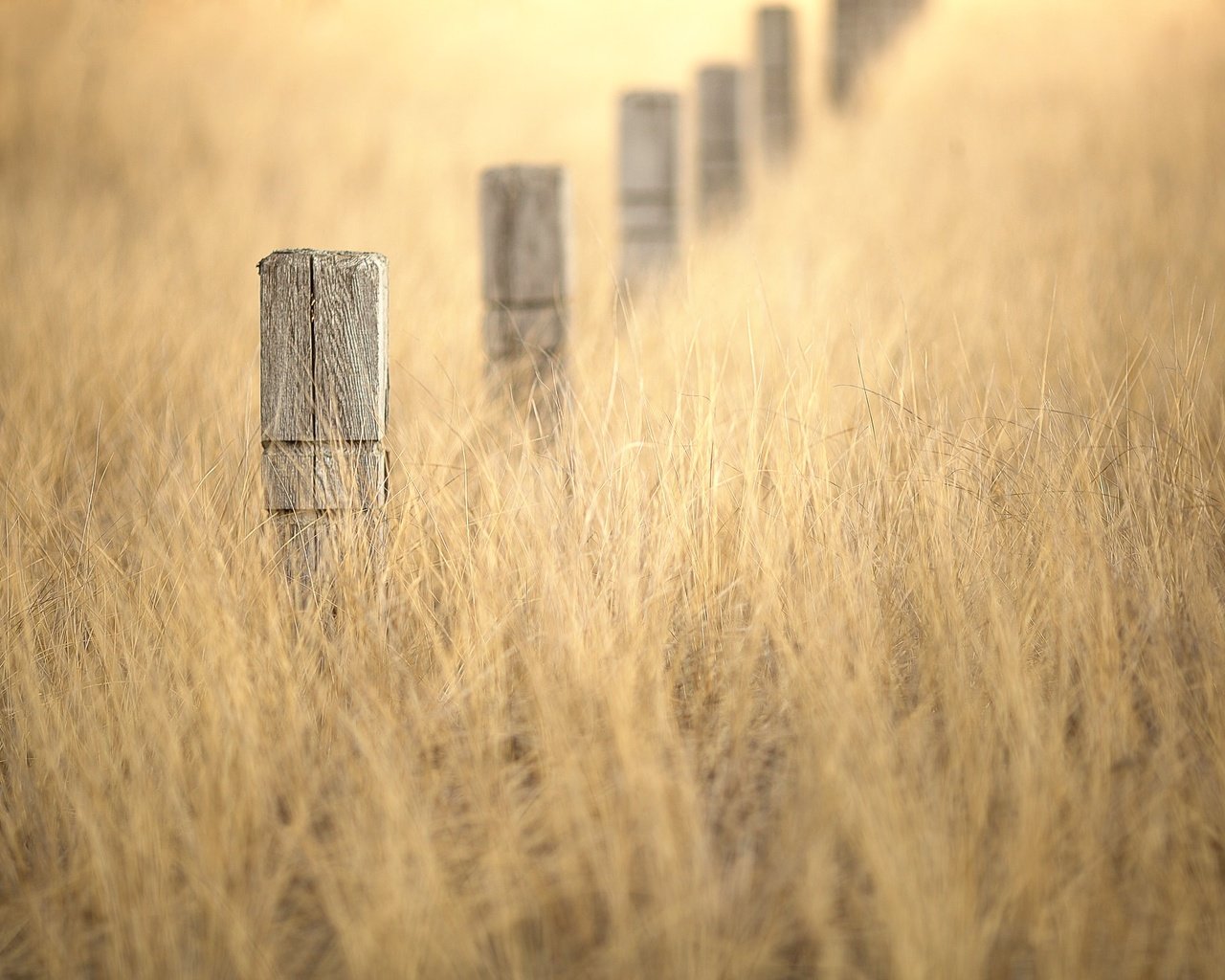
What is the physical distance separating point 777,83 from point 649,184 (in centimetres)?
321

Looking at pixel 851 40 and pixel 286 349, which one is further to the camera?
pixel 851 40

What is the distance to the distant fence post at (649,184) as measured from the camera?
461cm

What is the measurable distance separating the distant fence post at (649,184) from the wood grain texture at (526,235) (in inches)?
65.2

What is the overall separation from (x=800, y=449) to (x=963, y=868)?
3.48 feet

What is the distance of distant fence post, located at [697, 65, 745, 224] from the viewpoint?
5895 millimetres

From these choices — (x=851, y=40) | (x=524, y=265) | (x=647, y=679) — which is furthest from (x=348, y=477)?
(x=851, y=40)

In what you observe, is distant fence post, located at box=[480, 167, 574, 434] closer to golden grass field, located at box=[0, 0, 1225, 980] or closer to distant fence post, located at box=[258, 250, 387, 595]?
golden grass field, located at box=[0, 0, 1225, 980]

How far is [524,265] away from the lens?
3.04 m

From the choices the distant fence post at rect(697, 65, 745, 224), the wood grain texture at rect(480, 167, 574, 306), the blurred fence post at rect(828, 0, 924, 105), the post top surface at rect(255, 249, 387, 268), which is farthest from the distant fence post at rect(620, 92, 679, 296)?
the blurred fence post at rect(828, 0, 924, 105)

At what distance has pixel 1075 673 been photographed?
1780mm

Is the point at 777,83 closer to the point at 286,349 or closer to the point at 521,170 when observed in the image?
the point at 521,170

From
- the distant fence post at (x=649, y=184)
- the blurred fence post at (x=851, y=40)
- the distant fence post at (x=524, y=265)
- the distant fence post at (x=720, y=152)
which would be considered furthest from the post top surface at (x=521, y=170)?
the blurred fence post at (x=851, y=40)

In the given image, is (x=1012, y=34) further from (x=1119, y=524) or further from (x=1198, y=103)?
(x=1119, y=524)

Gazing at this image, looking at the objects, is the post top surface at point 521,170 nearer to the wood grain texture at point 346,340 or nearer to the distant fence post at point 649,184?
the wood grain texture at point 346,340
